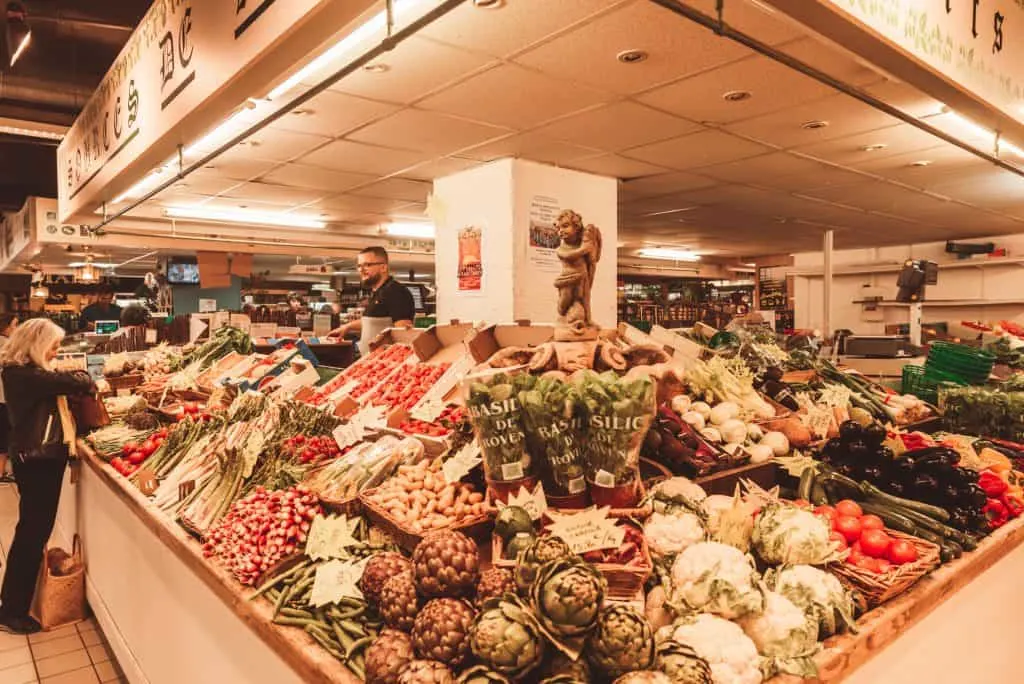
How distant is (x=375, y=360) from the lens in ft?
14.3

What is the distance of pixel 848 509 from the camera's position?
90.0 inches

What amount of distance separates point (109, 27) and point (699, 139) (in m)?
5.28

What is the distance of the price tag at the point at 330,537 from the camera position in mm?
2055

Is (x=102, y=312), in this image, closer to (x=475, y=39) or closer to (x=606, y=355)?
(x=475, y=39)

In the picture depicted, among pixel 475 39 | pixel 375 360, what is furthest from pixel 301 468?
pixel 475 39

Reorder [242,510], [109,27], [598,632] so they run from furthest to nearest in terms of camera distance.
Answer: [109,27] < [242,510] < [598,632]

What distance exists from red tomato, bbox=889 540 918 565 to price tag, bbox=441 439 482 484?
1.33 m

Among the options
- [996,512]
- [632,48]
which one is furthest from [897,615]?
[632,48]

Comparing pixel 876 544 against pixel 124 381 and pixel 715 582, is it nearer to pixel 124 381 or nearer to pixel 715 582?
pixel 715 582

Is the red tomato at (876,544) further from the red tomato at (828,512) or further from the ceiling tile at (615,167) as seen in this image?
the ceiling tile at (615,167)

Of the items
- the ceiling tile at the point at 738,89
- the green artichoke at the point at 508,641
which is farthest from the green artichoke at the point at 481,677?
the ceiling tile at the point at 738,89

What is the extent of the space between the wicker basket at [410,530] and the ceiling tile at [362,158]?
4.17 meters

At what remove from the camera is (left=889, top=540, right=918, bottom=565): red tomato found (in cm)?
202

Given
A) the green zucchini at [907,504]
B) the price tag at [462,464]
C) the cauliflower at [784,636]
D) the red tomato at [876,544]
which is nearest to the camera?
the cauliflower at [784,636]
